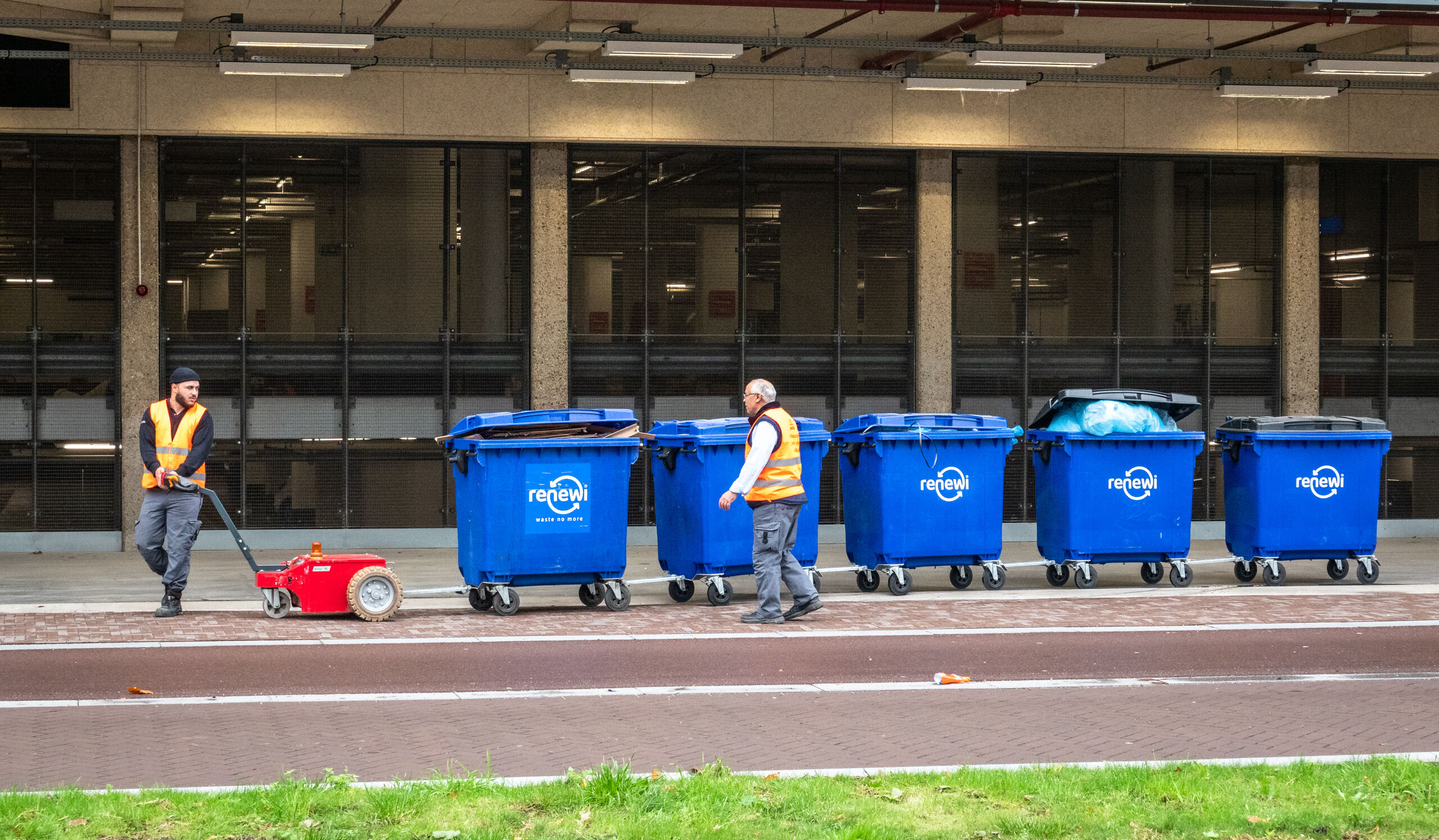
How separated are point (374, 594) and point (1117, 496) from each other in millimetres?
6497

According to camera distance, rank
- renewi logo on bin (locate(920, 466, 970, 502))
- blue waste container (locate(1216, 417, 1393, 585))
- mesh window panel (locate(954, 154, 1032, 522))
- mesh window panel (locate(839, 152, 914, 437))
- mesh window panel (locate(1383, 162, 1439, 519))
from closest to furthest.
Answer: renewi logo on bin (locate(920, 466, 970, 502)), blue waste container (locate(1216, 417, 1393, 585)), mesh window panel (locate(839, 152, 914, 437)), mesh window panel (locate(954, 154, 1032, 522)), mesh window panel (locate(1383, 162, 1439, 519))

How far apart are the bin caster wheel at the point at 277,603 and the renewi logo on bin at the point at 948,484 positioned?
17.5 feet

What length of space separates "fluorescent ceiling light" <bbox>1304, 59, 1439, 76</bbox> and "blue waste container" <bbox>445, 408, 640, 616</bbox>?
8690 mm

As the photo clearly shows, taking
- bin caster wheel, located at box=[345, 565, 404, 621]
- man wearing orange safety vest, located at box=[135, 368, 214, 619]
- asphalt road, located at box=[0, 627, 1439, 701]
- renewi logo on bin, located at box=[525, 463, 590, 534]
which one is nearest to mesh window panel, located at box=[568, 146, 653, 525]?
renewi logo on bin, located at box=[525, 463, 590, 534]

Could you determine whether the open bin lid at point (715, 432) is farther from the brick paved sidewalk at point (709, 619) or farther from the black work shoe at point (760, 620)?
the black work shoe at point (760, 620)

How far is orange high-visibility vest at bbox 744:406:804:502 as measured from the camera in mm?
11469

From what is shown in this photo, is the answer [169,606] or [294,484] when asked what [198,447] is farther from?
[294,484]

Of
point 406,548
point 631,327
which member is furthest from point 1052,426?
point 406,548

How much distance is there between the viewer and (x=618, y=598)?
1211cm

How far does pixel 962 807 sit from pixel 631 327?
1248 cm

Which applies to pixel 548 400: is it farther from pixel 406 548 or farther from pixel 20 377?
pixel 20 377

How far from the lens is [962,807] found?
18.8ft

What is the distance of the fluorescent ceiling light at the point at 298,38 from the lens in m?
14.3

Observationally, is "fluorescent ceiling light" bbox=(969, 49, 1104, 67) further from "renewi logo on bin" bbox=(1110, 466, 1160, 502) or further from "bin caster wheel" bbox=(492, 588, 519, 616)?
"bin caster wheel" bbox=(492, 588, 519, 616)
